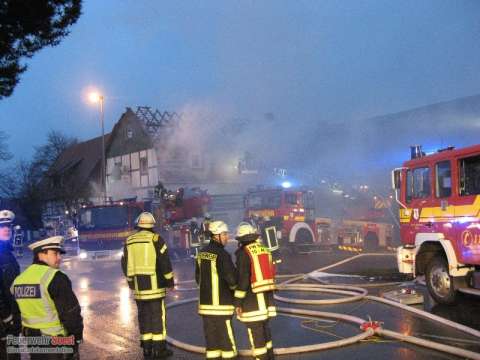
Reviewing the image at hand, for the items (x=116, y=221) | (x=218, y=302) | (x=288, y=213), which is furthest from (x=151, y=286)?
(x=116, y=221)

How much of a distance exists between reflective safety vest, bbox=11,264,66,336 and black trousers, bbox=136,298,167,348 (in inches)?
82.1

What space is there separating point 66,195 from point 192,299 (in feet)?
91.2

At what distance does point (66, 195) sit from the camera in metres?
34.0

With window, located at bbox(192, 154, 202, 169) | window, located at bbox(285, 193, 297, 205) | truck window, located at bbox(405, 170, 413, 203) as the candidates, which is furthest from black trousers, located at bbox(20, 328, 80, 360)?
window, located at bbox(192, 154, 202, 169)

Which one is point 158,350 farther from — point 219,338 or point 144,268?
point 219,338

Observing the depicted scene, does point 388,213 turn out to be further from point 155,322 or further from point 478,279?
point 155,322

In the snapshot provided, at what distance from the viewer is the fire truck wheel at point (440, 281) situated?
7410 mm

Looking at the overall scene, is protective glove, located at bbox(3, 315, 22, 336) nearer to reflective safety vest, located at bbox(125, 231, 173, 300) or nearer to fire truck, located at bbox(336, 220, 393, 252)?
reflective safety vest, located at bbox(125, 231, 173, 300)

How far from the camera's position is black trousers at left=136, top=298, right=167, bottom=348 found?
219 inches

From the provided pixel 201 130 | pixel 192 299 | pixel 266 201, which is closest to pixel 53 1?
pixel 192 299

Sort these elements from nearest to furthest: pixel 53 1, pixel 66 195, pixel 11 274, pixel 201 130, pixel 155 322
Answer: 1. pixel 11 274
2. pixel 155 322
3. pixel 53 1
4. pixel 201 130
5. pixel 66 195

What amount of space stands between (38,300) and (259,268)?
6.91 ft

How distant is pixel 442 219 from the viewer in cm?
755

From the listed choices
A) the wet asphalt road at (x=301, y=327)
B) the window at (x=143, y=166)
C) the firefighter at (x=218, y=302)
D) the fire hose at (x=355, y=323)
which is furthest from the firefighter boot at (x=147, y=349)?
the window at (x=143, y=166)
